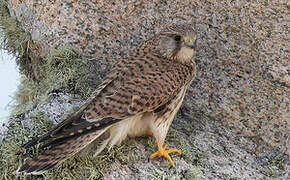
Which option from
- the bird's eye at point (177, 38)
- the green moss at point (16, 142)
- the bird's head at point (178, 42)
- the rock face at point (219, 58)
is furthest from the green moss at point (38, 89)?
the bird's eye at point (177, 38)

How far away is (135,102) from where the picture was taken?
2.85 m

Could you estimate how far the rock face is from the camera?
3162mm

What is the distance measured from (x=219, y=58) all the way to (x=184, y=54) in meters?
0.28

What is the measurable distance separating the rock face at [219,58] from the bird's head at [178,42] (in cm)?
17

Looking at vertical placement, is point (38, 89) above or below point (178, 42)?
below

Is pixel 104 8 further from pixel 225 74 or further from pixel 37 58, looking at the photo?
pixel 225 74

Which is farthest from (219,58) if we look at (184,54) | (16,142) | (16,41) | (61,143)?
(16,41)

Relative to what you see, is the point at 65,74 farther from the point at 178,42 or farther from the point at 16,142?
the point at 178,42

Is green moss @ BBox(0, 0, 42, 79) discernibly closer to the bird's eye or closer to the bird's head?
the bird's head

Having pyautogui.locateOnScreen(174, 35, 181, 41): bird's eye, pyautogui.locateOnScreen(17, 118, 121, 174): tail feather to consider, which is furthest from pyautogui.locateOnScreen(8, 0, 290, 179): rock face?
pyautogui.locateOnScreen(17, 118, 121, 174): tail feather

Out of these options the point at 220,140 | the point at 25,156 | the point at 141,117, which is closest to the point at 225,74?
the point at 220,140

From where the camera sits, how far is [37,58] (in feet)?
12.6

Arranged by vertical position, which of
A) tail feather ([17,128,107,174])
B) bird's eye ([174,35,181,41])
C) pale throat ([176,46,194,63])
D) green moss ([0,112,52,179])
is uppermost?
bird's eye ([174,35,181,41])

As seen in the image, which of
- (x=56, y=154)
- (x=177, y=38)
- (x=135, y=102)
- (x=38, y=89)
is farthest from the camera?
(x=38, y=89)
